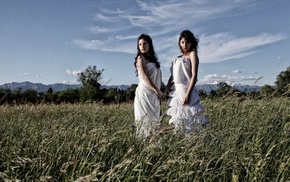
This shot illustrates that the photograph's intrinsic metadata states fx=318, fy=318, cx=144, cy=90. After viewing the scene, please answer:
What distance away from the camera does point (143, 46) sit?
18.9 ft

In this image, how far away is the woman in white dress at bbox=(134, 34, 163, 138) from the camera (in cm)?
577

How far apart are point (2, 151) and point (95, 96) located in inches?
528

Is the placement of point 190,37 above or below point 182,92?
above

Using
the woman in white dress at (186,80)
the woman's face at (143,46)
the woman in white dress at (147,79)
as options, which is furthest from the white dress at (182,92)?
the woman's face at (143,46)

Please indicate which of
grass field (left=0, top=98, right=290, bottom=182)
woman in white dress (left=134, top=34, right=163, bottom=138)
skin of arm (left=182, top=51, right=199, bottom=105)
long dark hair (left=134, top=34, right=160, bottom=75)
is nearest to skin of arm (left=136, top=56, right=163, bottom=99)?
woman in white dress (left=134, top=34, right=163, bottom=138)

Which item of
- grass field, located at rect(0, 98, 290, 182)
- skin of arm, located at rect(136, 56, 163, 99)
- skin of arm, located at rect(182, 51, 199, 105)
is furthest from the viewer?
skin of arm, located at rect(136, 56, 163, 99)

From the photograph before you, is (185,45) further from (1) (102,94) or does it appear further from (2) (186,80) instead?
(1) (102,94)

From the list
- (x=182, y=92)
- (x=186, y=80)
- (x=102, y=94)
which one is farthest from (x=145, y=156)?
(x=102, y=94)

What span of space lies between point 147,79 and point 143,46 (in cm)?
60

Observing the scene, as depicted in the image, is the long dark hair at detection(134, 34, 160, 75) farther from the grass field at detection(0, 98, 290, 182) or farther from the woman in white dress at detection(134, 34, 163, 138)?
the grass field at detection(0, 98, 290, 182)

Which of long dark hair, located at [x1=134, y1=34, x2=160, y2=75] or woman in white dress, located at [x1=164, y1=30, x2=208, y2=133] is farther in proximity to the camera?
long dark hair, located at [x1=134, y1=34, x2=160, y2=75]

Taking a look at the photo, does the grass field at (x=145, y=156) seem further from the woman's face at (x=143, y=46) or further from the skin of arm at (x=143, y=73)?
the woman's face at (x=143, y=46)

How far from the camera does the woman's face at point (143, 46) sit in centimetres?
576

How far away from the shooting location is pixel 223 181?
3.22m
